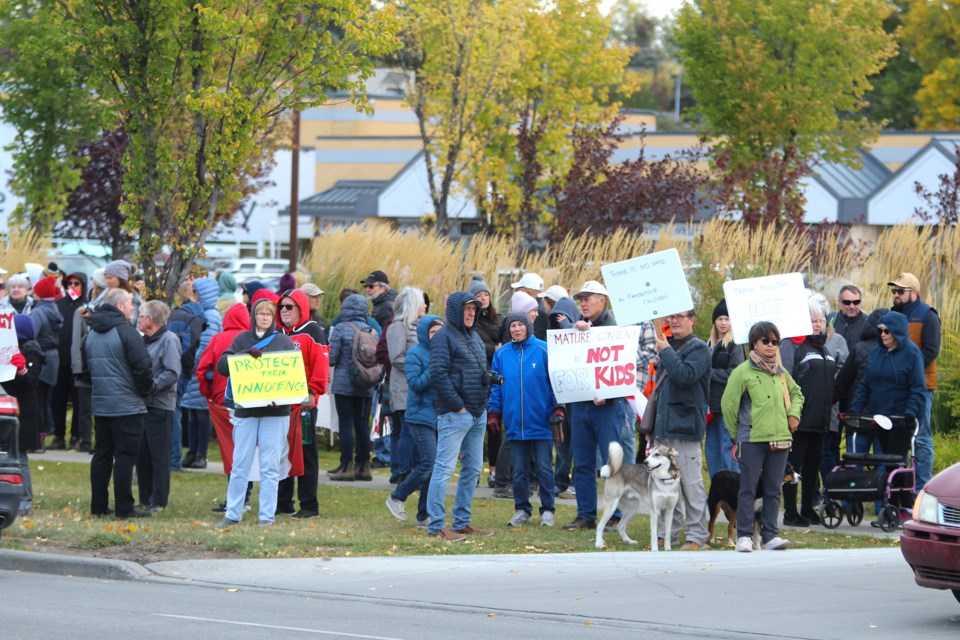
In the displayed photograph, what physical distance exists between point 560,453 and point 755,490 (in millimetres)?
3790

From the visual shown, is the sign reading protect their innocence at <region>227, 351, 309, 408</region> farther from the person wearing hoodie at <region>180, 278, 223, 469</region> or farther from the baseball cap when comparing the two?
the baseball cap

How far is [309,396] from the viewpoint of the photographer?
1366 cm

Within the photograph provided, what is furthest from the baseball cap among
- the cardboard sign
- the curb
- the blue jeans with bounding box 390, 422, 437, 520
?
the cardboard sign

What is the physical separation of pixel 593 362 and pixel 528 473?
117cm

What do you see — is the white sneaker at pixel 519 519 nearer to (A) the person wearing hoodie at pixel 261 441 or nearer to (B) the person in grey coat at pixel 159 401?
(A) the person wearing hoodie at pixel 261 441

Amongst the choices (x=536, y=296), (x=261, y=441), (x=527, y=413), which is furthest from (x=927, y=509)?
(x=536, y=296)

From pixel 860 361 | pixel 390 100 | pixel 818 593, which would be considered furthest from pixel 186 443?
pixel 390 100

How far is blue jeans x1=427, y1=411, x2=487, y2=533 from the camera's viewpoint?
12.8 meters

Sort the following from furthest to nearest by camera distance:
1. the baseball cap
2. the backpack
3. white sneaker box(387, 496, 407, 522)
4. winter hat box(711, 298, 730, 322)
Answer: the backpack < the baseball cap < winter hat box(711, 298, 730, 322) < white sneaker box(387, 496, 407, 522)

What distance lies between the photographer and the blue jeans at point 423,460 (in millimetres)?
13375

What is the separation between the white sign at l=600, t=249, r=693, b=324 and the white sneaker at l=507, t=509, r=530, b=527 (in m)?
2.02

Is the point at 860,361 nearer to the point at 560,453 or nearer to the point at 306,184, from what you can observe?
the point at 560,453

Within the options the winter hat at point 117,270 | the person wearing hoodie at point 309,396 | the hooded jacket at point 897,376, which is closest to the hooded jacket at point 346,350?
the person wearing hoodie at point 309,396

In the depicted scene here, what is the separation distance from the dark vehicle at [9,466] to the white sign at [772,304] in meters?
6.35
